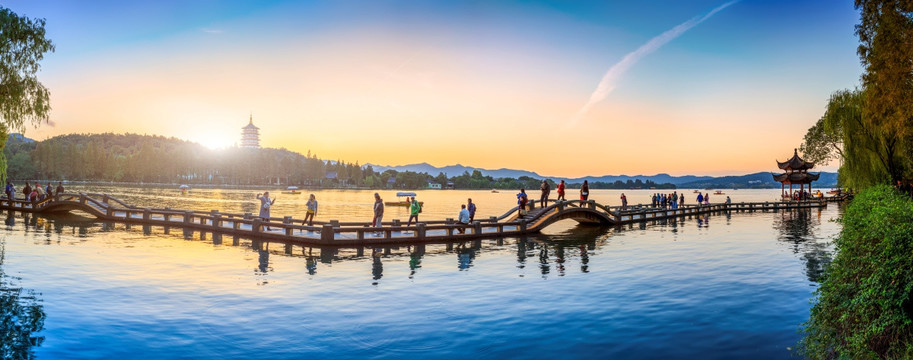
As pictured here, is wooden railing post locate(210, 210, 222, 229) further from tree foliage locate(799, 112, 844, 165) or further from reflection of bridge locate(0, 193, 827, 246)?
tree foliage locate(799, 112, 844, 165)

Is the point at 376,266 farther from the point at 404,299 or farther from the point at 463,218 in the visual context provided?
the point at 463,218

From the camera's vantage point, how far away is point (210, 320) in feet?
34.9

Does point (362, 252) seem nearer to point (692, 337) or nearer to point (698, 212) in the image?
point (692, 337)

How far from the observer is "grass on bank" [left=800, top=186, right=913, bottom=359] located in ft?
20.1

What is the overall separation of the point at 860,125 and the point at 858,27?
17724mm

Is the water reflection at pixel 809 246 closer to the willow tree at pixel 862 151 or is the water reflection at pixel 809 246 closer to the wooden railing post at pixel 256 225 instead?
the willow tree at pixel 862 151

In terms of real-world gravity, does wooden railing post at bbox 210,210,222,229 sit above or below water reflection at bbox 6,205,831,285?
above

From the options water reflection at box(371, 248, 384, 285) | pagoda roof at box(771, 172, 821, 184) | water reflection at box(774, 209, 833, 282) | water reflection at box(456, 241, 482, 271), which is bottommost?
water reflection at box(774, 209, 833, 282)

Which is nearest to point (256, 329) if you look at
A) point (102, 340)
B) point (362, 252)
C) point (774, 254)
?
point (102, 340)

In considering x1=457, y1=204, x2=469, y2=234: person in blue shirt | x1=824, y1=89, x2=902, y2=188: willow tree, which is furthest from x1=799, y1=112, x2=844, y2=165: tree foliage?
x1=457, y1=204, x2=469, y2=234: person in blue shirt

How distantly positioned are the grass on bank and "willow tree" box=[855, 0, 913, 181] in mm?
15300

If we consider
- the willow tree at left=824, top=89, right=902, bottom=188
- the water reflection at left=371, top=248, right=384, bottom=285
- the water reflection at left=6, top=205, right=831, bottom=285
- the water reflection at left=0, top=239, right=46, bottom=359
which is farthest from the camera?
the willow tree at left=824, top=89, right=902, bottom=188

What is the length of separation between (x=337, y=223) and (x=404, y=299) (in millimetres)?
11443

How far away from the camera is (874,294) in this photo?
6.27m
